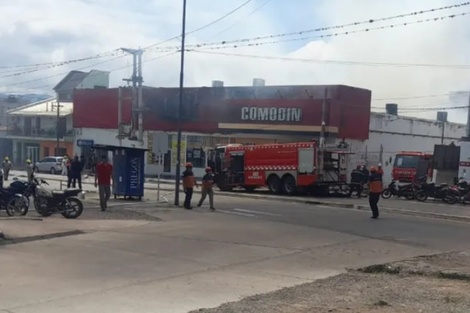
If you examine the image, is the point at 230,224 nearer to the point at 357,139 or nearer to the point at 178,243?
the point at 178,243

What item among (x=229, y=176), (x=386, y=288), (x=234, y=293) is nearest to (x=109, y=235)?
(x=234, y=293)

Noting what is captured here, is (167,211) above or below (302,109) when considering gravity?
below

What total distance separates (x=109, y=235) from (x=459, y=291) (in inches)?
310

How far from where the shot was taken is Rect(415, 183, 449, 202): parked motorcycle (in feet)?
97.4

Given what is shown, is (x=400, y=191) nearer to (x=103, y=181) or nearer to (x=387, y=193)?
(x=387, y=193)

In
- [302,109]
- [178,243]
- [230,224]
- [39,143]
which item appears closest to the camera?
[178,243]

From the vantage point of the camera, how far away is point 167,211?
2031 centimetres

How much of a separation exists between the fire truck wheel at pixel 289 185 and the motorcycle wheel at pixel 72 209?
15516 mm

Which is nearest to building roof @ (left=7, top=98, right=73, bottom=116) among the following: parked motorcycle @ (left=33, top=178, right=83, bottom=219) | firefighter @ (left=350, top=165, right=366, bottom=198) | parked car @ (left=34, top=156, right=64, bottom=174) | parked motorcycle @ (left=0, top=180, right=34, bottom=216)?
parked car @ (left=34, top=156, right=64, bottom=174)

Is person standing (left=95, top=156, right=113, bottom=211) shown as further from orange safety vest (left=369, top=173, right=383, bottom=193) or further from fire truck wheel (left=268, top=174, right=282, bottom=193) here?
fire truck wheel (left=268, top=174, right=282, bottom=193)

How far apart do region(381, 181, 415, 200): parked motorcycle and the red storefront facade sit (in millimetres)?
11310

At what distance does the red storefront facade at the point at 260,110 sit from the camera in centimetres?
4303

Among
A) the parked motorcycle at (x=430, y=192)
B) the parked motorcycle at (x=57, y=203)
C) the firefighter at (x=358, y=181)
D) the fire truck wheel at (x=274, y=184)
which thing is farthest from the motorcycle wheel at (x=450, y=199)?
the parked motorcycle at (x=57, y=203)

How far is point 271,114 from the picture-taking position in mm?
44812
